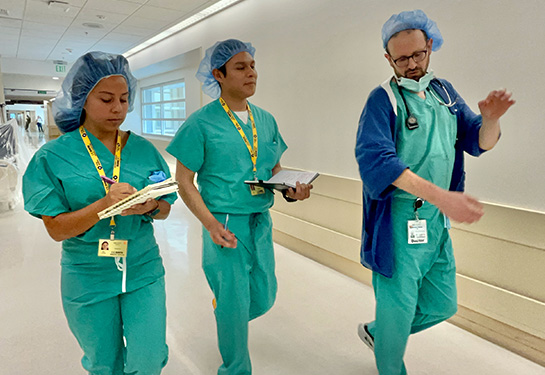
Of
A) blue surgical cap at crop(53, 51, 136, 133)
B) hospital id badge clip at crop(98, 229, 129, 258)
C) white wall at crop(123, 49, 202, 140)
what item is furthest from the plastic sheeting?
hospital id badge clip at crop(98, 229, 129, 258)

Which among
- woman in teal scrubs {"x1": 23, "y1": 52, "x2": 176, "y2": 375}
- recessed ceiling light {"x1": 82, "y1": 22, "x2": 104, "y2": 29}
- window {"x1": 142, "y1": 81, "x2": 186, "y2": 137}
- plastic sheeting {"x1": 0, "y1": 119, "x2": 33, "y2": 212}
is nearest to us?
woman in teal scrubs {"x1": 23, "y1": 52, "x2": 176, "y2": 375}

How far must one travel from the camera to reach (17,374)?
2035mm

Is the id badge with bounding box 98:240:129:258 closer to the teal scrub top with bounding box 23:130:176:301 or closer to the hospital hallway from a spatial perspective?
the teal scrub top with bounding box 23:130:176:301

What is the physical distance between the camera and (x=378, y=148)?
4.78 ft

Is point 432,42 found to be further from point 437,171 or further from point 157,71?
point 157,71

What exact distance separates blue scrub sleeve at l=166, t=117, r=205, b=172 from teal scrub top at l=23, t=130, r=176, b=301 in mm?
373

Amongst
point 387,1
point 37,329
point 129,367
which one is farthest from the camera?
point 387,1

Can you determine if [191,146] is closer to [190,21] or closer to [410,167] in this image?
[410,167]

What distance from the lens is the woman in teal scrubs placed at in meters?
1.32

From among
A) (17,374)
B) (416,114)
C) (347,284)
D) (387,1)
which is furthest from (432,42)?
(17,374)

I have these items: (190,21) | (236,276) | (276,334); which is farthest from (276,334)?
(190,21)

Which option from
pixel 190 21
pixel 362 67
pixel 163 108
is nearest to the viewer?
pixel 362 67

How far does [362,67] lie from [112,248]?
8.44 feet

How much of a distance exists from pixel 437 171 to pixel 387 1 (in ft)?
6.32
